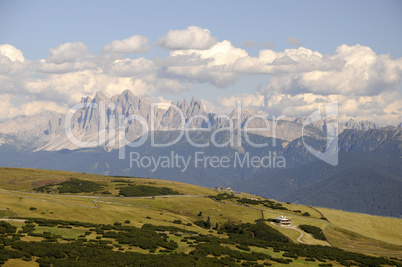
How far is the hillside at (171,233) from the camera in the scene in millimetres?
81812

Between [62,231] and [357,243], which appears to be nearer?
[62,231]

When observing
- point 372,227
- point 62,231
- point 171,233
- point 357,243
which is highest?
point 62,231

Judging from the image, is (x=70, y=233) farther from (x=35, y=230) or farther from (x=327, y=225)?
(x=327, y=225)

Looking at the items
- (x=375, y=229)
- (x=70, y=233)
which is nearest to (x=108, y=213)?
(x=70, y=233)

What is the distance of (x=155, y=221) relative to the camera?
13900 cm

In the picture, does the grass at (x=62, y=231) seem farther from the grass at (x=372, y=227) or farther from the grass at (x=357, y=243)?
the grass at (x=372, y=227)

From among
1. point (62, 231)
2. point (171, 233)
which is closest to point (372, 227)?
point (171, 233)

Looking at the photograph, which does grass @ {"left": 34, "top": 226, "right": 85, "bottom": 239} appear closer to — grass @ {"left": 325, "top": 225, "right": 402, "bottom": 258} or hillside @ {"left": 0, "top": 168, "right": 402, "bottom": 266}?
hillside @ {"left": 0, "top": 168, "right": 402, "bottom": 266}

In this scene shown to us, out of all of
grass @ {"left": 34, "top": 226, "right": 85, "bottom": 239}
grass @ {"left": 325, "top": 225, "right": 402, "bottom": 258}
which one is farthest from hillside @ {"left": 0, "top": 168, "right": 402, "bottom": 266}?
grass @ {"left": 325, "top": 225, "right": 402, "bottom": 258}

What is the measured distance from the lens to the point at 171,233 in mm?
114750

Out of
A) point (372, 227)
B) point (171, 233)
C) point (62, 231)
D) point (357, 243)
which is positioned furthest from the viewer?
point (372, 227)

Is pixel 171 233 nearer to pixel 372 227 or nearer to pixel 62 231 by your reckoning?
pixel 62 231

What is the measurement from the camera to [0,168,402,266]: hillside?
268 feet

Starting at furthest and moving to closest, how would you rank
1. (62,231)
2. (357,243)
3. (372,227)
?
(372,227), (357,243), (62,231)
